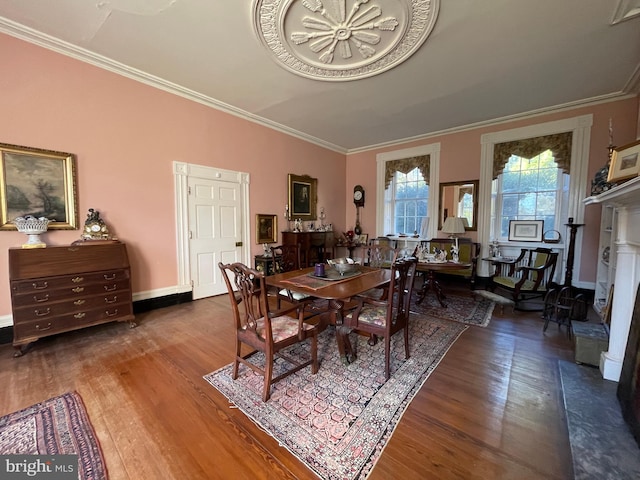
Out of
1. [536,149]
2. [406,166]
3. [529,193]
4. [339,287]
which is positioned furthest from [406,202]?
[339,287]

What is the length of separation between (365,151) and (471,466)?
609 cm

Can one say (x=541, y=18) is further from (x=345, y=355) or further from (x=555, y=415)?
(x=345, y=355)

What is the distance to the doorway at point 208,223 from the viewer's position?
149 inches

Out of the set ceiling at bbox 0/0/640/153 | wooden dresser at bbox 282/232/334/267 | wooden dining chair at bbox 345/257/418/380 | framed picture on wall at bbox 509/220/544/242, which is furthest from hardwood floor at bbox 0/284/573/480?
ceiling at bbox 0/0/640/153

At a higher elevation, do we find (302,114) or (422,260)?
(302,114)

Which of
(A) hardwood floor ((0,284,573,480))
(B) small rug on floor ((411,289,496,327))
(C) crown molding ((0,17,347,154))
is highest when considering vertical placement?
(C) crown molding ((0,17,347,154))

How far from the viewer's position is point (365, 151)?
20.9 ft

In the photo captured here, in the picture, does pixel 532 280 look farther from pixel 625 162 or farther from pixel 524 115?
pixel 524 115

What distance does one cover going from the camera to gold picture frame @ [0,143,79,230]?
2520mm

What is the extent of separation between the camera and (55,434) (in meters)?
1.48

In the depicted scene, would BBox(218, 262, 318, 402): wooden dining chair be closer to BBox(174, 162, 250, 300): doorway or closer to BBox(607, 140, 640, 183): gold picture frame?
BBox(174, 162, 250, 300): doorway

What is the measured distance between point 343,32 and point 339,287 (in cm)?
245

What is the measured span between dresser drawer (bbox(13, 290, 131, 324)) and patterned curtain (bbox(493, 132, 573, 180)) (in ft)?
19.9

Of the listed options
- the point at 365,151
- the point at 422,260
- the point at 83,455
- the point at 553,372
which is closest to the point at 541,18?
the point at 422,260
